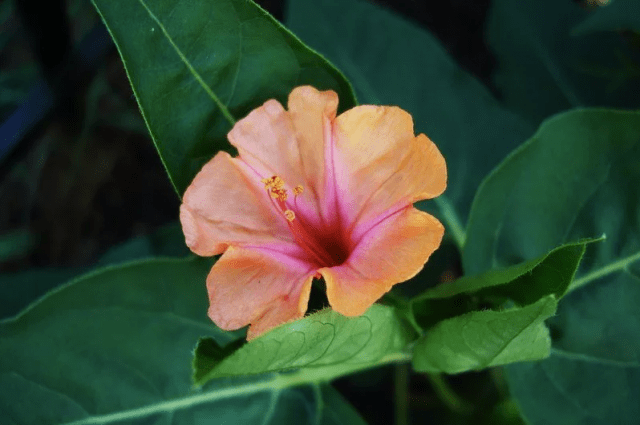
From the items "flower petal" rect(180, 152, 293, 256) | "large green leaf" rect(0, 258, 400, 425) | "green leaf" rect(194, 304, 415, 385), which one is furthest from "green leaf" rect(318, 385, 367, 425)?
"flower petal" rect(180, 152, 293, 256)

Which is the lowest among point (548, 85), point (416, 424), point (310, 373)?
point (416, 424)

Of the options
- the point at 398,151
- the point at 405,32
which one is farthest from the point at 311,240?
the point at 405,32

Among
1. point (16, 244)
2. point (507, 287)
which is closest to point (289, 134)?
point (507, 287)

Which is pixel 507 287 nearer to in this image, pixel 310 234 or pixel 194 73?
pixel 310 234

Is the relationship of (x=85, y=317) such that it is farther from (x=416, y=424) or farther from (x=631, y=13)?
(x=631, y=13)

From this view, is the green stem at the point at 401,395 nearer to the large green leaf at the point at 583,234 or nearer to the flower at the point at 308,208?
the large green leaf at the point at 583,234

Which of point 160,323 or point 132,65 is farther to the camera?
point 160,323
